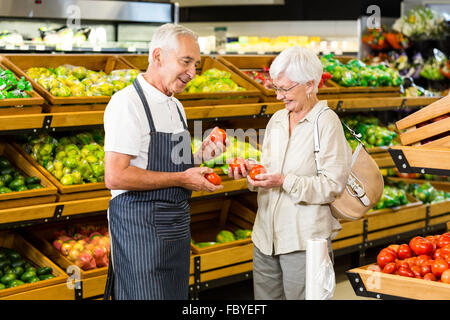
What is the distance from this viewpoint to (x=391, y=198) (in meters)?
5.43

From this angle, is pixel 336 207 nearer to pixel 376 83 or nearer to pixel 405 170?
pixel 405 170

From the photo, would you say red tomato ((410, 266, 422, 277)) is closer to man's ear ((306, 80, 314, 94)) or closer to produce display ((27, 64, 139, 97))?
man's ear ((306, 80, 314, 94))

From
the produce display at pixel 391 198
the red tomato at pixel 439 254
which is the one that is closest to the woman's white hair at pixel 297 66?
the red tomato at pixel 439 254

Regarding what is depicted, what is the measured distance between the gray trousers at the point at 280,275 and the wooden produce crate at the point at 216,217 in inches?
67.9

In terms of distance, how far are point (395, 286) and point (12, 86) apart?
7.97ft

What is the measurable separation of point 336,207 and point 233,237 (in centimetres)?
178

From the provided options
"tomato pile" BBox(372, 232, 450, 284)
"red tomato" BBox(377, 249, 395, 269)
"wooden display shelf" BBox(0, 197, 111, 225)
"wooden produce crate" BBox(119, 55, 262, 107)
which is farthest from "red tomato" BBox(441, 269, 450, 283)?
"wooden produce crate" BBox(119, 55, 262, 107)

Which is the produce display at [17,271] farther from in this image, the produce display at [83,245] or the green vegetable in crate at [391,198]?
the green vegetable in crate at [391,198]

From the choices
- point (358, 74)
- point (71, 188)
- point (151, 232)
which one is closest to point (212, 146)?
point (151, 232)

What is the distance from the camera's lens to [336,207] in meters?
2.95

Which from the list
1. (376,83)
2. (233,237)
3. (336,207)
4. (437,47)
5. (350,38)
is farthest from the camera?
(350,38)

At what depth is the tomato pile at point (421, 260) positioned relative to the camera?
6.64ft

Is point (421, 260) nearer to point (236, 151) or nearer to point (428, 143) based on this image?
point (428, 143)
